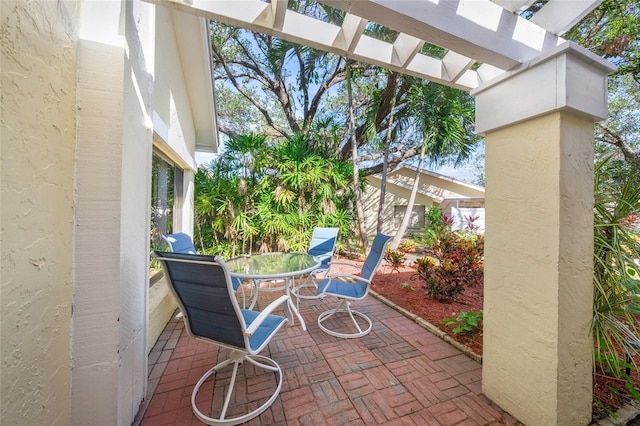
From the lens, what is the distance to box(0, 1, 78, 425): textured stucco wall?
0.98 metres

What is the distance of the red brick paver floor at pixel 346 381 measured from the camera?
5.86ft

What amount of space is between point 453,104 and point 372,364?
22.4ft

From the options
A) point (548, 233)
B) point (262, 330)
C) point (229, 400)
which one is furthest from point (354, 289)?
point (548, 233)

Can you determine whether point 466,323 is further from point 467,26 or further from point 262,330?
point 467,26

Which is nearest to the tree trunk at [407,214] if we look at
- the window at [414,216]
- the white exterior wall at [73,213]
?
the window at [414,216]

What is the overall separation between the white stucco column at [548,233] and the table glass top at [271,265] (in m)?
2.01

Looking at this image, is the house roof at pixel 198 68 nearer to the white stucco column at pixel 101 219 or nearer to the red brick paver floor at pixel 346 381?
the white stucco column at pixel 101 219

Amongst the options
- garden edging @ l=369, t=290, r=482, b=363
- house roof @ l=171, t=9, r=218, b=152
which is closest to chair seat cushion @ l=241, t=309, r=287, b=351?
garden edging @ l=369, t=290, r=482, b=363

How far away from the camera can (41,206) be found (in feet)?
3.92

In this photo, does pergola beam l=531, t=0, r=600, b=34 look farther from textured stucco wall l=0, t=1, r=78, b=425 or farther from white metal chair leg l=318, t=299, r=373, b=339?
white metal chair leg l=318, t=299, r=373, b=339

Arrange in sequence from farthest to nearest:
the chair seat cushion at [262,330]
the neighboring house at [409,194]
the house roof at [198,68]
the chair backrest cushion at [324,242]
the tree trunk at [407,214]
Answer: the neighboring house at [409,194] < the tree trunk at [407,214] < the chair backrest cushion at [324,242] < the house roof at [198,68] < the chair seat cushion at [262,330]

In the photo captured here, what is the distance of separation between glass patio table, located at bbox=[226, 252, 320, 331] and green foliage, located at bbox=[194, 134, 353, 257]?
74.5 inches

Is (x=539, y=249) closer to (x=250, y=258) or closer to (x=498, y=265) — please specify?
(x=498, y=265)

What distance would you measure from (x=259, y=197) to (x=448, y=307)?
454 centimetres
